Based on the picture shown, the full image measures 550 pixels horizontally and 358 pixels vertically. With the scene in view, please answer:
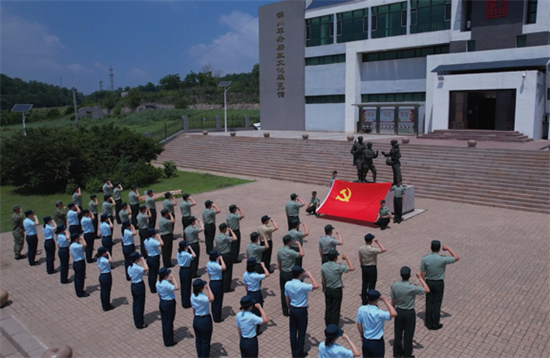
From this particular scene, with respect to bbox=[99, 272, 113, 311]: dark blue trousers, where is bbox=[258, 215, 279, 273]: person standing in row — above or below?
above

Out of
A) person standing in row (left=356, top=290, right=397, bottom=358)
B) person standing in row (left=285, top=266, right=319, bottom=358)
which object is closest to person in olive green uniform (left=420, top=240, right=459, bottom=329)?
person standing in row (left=356, top=290, right=397, bottom=358)

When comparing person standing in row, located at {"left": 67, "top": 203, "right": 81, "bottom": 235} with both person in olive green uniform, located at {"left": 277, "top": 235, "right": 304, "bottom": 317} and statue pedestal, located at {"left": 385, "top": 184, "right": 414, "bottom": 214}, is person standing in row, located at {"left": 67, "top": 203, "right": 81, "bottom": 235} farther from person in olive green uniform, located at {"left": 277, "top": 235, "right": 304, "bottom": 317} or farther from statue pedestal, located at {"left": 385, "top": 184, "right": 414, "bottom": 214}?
statue pedestal, located at {"left": 385, "top": 184, "right": 414, "bottom": 214}

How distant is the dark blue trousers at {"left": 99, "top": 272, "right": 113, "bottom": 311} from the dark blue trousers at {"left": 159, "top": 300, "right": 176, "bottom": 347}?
194cm

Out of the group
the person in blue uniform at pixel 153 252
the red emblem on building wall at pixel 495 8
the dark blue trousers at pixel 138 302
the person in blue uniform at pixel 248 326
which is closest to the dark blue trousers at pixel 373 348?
the person in blue uniform at pixel 248 326

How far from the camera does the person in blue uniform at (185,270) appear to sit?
27.1 ft

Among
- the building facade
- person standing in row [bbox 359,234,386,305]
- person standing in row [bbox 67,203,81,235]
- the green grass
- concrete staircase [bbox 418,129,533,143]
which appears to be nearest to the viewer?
person standing in row [bbox 359,234,386,305]

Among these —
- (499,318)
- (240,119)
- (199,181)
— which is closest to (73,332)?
(499,318)

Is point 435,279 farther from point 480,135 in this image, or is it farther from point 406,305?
point 480,135

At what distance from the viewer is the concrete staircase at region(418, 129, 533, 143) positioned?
24.8m

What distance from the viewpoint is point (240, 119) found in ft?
143

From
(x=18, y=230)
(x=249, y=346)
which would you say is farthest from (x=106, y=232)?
(x=249, y=346)

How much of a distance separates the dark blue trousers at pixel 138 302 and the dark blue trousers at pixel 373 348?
4022 millimetres

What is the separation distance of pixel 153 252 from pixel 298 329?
12.6 feet

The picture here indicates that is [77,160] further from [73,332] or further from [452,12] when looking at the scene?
[452,12]
